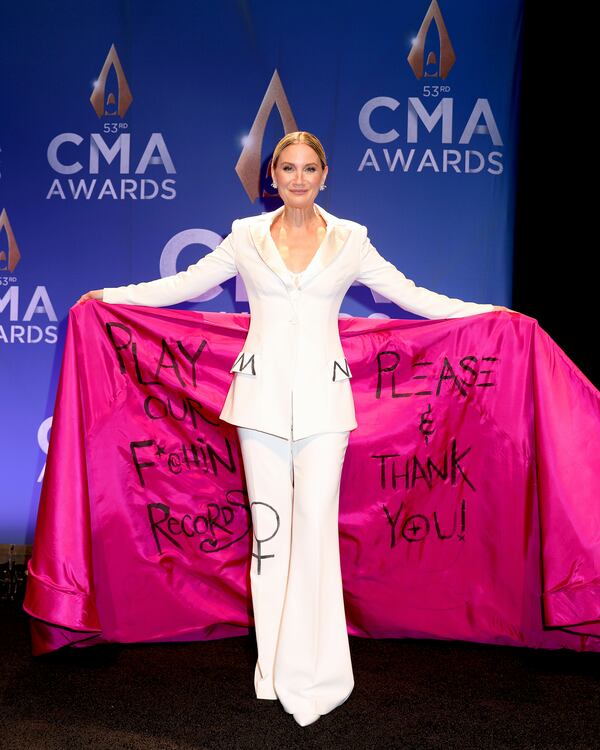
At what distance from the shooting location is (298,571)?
2.46 metres

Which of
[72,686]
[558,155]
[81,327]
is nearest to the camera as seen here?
[72,686]

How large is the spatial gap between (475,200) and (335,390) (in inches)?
77.1

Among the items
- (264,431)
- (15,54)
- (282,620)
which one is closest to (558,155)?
(264,431)

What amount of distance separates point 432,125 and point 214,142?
1.13 m

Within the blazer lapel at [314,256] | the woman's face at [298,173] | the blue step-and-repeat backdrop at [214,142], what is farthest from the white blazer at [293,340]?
the blue step-and-repeat backdrop at [214,142]

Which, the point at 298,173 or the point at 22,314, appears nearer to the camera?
the point at 298,173

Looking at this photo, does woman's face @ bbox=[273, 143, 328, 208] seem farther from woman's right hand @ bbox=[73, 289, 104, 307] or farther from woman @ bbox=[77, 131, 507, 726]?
woman's right hand @ bbox=[73, 289, 104, 307]

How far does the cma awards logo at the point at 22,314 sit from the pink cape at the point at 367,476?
1.40 m

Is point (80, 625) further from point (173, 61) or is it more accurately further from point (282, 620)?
point (173, 61)

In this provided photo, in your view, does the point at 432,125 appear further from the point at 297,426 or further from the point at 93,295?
the point at 297,426

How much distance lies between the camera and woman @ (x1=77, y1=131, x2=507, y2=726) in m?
2.44

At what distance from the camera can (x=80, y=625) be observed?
2654 mm

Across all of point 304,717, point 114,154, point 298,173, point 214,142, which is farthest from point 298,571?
point 114,154

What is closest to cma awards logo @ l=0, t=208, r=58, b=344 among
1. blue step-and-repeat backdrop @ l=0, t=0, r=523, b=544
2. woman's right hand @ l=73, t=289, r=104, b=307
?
blue step-and-repeat backdrop @ l=0, t=0, r=523, b=544
